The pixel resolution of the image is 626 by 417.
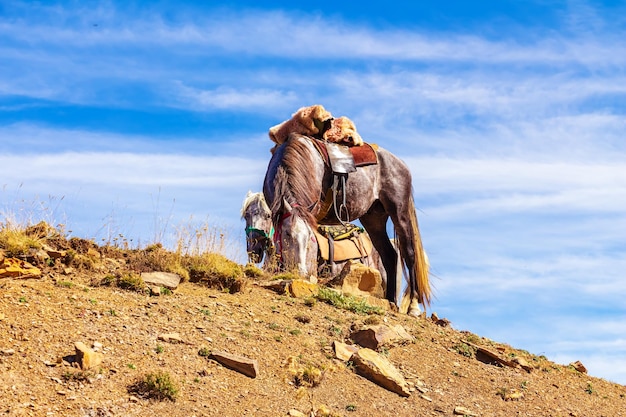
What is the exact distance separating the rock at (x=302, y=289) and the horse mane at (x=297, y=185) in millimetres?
1095

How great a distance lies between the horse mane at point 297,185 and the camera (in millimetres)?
11297

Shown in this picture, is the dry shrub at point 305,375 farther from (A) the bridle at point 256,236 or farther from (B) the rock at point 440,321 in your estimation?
(A) the bridle at point 256,236

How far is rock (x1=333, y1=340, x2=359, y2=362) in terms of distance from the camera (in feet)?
28.5

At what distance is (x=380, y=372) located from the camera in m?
8.45

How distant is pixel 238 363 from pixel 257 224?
7.61m

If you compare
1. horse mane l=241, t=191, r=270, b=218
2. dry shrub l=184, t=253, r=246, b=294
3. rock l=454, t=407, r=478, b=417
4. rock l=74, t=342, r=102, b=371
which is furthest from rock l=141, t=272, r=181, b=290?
horse mane l=241, t=191, r=270, b=218

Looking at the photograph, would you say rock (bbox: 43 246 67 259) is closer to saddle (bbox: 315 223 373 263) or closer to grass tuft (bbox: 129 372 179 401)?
grass tuft (bbox: 129 372 179 401)

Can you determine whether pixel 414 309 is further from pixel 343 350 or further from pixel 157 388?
pixel 157 388

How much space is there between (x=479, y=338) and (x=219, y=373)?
514 centimetres

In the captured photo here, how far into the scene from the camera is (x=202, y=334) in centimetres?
816

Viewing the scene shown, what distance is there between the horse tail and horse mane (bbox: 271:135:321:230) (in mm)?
2420

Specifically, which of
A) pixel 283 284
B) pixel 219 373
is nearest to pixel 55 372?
pixel 219 373

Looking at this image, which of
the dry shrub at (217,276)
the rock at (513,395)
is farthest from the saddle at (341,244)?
the rock at (513,395)

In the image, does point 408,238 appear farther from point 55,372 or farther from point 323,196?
point 55,372
